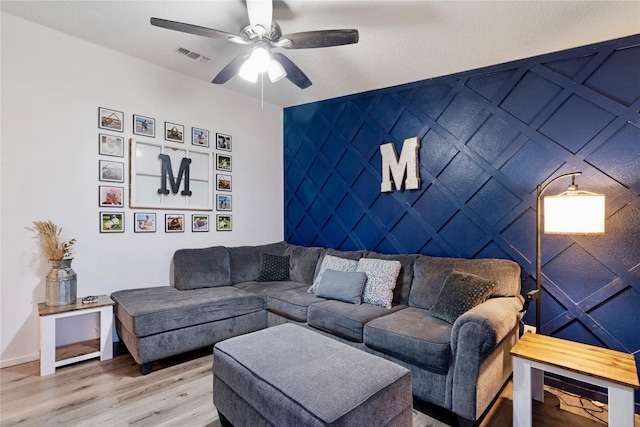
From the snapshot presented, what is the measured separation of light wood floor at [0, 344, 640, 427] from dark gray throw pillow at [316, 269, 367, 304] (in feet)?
3.07

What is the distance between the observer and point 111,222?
302cm

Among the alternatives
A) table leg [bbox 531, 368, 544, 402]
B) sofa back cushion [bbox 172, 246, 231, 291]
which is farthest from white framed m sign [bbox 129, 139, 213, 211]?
table leg [bbox 531, 368, 544, 402]

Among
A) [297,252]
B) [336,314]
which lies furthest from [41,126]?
[336,314]

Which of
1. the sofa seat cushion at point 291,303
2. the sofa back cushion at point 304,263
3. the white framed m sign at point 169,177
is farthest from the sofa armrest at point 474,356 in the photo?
the white framed m sign at point 169,177

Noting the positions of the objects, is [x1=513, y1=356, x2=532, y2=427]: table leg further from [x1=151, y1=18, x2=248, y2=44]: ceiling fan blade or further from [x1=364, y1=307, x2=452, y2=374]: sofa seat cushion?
[x1=151, y1=18, x2=248, y2=44]: ceiling fan blade

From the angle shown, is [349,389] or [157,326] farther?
[157,326]

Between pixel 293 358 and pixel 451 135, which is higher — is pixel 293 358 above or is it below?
below

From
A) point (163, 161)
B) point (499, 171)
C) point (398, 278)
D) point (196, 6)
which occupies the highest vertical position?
point (196, 6)

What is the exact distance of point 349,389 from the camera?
4.50ft

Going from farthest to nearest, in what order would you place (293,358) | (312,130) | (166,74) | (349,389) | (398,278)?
(312,130) < (166,74) < (398,278) < (293,358) < (349,389)

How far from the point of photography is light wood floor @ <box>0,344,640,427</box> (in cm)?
189

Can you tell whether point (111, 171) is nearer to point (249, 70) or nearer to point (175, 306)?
point (175, 306)

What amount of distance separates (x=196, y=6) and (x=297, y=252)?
262 centimetres

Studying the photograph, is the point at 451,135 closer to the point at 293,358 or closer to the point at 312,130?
the point at 312,130
